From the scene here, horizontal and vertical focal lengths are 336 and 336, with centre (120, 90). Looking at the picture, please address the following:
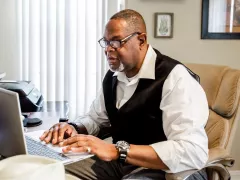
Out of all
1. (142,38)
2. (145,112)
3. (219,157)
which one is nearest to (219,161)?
(219,157)

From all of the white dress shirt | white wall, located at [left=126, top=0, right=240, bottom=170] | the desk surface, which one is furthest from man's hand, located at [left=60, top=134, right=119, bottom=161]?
white wall, located at [left=126, top=0, right=240, bottom=170]

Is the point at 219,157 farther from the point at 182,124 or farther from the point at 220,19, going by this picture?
the point at 220,19

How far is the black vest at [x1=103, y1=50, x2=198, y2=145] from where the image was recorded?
1.51m

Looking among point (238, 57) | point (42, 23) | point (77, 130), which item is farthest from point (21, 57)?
point (238, 57)

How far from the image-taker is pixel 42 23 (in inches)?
105

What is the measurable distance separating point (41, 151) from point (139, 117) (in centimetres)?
51

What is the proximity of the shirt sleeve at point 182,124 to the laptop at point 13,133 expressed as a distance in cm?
38

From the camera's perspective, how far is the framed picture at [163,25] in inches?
98.9

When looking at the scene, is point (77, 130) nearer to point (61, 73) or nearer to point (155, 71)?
point (155, 71)

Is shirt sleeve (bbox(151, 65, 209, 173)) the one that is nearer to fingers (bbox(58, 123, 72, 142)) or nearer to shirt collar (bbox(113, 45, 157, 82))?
shirt collar (bbox(113, 45, 157, 82))

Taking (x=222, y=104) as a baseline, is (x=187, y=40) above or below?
above

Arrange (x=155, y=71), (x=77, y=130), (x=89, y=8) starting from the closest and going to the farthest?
(x=155, y=71)
(x=77, y=130)
(x=89, y=8)

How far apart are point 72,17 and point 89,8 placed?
15cm

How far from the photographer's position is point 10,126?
1082 millimetres
